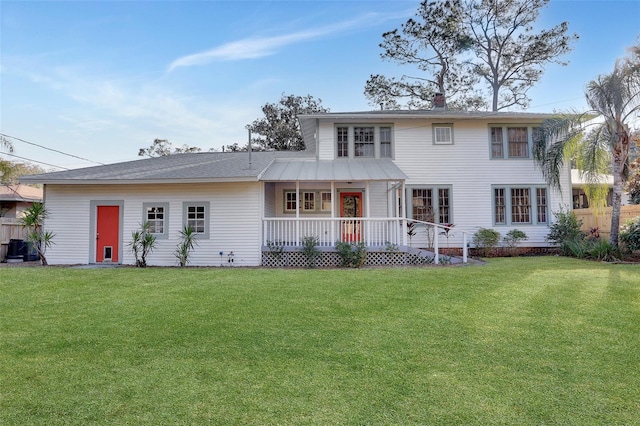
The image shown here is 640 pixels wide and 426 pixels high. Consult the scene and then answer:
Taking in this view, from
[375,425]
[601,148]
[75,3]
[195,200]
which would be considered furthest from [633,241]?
[75,3]

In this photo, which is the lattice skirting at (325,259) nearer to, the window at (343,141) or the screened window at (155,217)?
the screened window at (155,217)

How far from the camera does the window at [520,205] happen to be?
14781 millimetres

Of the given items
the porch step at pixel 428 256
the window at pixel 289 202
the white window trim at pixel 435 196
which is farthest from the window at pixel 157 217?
the white window trim at pixel 435 196

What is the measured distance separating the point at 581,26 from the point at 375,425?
29.1 metres

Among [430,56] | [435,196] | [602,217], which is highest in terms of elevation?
[430,56]

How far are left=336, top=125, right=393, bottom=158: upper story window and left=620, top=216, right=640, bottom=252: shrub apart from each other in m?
8.51

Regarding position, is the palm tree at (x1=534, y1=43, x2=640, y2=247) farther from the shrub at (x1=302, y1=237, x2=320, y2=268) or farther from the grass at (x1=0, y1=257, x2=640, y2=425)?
the shrub at (x1=302, y1=237, x2=320, y2=268)

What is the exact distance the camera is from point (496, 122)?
15.0 metres

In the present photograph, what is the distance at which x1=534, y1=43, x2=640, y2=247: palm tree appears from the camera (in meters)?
11.6

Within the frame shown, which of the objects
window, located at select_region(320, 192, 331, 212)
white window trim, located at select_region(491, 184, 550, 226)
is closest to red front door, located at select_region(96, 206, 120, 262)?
window, located at select_region(320, 192, 331, 212)

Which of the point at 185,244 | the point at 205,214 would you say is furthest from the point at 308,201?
the point at 185,244

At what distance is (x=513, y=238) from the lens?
14398 mm

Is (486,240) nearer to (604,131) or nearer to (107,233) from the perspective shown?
(604,131)

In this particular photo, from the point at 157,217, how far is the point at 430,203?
411 inches
